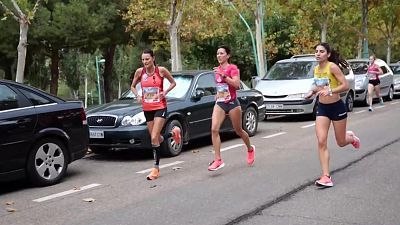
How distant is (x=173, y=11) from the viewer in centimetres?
1605

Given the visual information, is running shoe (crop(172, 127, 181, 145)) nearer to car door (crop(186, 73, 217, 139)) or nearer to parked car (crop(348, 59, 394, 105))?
car door (crop(186, 73, 217, 139))

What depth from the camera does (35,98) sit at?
7.50m

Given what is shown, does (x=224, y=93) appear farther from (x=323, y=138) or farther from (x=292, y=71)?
(x=292, y=71)

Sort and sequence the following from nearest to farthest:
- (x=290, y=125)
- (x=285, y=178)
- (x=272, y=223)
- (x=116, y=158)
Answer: (x=272, y=223) → (x=285, y=178) → (x=116, y=158) → (x=290, y=125)

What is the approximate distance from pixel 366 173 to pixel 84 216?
152 inches

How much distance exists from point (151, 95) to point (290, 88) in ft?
25.2

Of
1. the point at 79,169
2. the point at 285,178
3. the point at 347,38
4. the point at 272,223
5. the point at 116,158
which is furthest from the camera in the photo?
the point at 347,38

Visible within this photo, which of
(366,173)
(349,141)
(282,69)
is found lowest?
(366,173)

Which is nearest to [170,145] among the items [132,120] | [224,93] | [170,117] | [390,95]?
[170,117]

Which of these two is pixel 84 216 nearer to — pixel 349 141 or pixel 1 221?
pixel 1 221

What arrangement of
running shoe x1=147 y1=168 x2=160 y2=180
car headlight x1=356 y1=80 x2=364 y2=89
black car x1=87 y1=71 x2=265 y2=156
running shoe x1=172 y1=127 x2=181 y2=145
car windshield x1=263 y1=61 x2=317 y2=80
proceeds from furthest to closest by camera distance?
car headlight x1=356 y1=80 x2=364 y2=89
car windshield x1=263 y1=61 x2=317 y2=80
black car x1=87 y1=71 x2=265 y2=156
running shoe x1=172 y1=127 x2=181 y2=145
running shoe x1=147 y1=168 x2=160 y2=180

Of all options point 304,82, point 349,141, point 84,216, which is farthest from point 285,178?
point 304,82

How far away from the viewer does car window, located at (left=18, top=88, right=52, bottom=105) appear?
741cm

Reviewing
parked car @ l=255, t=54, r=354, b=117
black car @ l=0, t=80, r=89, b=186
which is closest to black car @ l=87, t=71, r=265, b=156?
black car @ l=0, t=80, r=89, b=186
